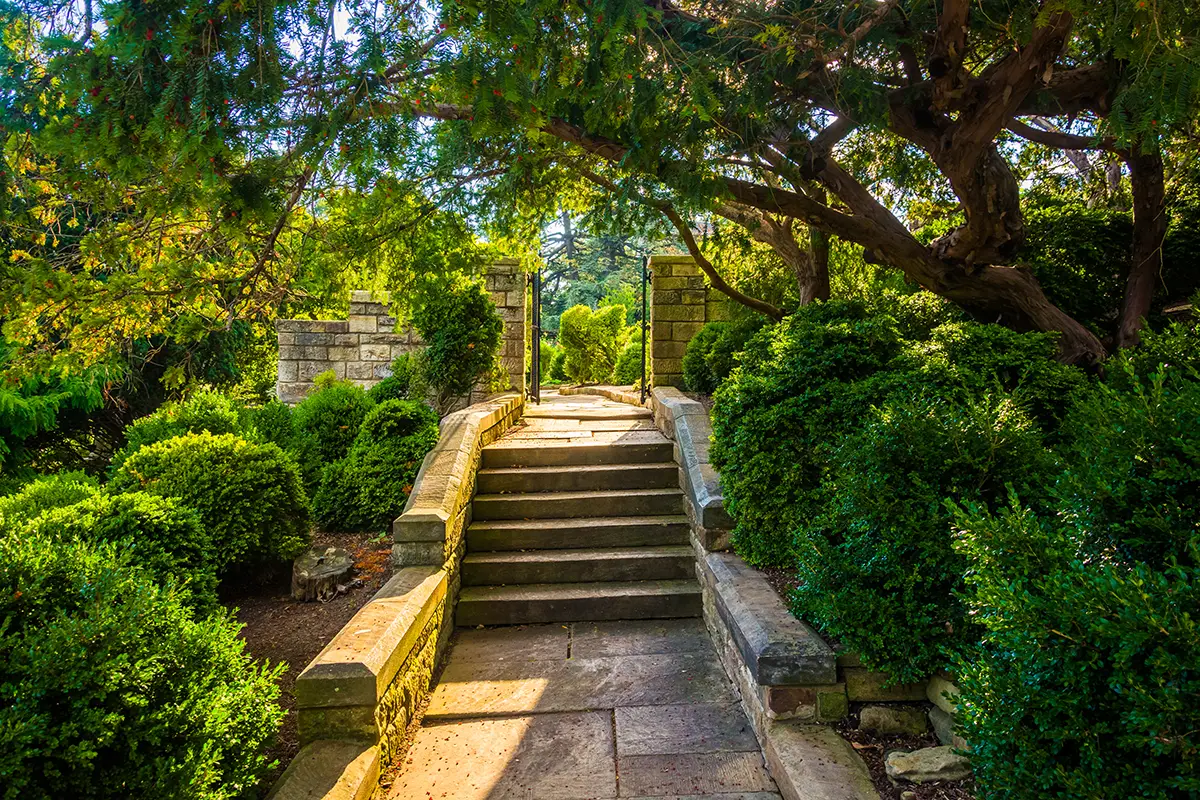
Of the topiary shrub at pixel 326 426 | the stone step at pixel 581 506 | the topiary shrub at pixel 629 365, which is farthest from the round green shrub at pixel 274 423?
the topiary shrub at pixel 629 365

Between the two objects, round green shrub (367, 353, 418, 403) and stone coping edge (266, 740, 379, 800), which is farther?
round green shrub (367, 353, 418, 403)

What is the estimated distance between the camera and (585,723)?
3.52m

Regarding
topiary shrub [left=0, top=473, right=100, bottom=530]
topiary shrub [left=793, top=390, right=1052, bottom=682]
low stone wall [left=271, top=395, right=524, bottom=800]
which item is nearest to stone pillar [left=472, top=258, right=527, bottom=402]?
low stone wall [left=271, top=395, right=524, bottom=800]

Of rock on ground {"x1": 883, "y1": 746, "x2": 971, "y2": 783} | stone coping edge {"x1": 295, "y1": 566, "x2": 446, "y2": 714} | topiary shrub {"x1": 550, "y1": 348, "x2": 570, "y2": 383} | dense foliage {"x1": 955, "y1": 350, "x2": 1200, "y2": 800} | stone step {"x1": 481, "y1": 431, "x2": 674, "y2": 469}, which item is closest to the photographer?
dense foliage {"x1": 955, "y1": 350, "x2": 1200, "y2": 800}

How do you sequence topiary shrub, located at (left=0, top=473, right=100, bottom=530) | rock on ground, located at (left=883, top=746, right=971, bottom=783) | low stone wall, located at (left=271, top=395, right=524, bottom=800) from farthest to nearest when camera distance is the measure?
topiary shrub, located at (left=0, top=473, right=100, bottom=530)
low stone wall, located at (left=271, top=395, right=524, bottom=800)
rock on ground, located at (left=883, top=746, right=971, bottom=783)

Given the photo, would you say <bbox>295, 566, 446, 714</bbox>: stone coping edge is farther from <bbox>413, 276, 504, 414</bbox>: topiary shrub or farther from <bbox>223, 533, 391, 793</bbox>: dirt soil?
<bbox>413, 276, 504, 414</bbox>: topiary shrub

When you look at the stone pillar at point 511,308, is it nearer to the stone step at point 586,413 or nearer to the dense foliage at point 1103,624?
the stone step at point 586,413

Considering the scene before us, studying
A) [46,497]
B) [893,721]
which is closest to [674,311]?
[893,721]

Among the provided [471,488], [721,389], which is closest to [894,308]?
[721,389]

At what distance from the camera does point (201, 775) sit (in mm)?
2217

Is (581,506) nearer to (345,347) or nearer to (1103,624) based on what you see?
(1103,624)

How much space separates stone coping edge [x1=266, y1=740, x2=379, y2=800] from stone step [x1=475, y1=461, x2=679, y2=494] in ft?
10.8

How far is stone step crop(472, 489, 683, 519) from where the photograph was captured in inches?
230

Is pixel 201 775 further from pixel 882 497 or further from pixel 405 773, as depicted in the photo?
pixel 882 497
